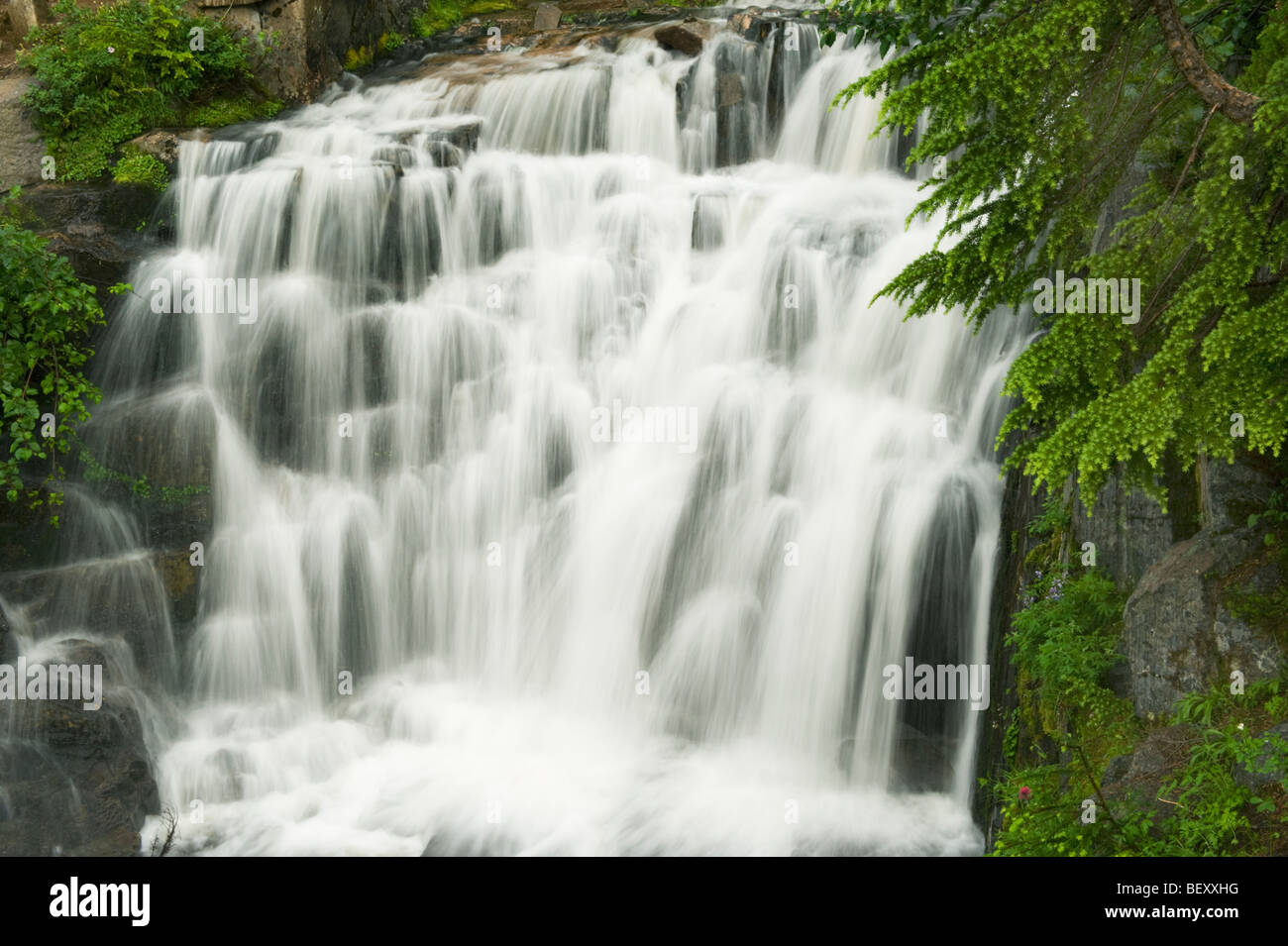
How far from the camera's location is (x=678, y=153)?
1342 cm

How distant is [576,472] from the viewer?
427 inches

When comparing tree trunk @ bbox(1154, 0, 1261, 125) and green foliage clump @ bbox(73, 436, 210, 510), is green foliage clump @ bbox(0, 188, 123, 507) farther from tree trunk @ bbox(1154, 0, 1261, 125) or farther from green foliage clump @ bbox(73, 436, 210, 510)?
tree trunk @ bbox(1154, 0, 1261, 125)

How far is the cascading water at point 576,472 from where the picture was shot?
8867 mm

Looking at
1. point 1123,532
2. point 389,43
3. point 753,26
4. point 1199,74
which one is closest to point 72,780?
point 1123,532

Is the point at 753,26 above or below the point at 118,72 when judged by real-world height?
above

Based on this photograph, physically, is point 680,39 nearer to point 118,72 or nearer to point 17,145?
point 118,72

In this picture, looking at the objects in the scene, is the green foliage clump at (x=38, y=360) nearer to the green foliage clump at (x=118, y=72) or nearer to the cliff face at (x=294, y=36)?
the green foliage clump at (x=118, y=72)

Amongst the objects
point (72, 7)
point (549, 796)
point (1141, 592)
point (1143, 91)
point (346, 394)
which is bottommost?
point (549, 796)

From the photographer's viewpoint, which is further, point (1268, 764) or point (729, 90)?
point (729, 90)

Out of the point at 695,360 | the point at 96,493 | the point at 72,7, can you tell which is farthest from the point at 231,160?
the point at 695,360

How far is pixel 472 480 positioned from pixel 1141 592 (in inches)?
246

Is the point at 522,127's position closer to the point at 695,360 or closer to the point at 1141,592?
the point at 695,360

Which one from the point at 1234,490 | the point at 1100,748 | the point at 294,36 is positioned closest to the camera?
the point at 1234,490

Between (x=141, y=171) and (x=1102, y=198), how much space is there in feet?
34.1
